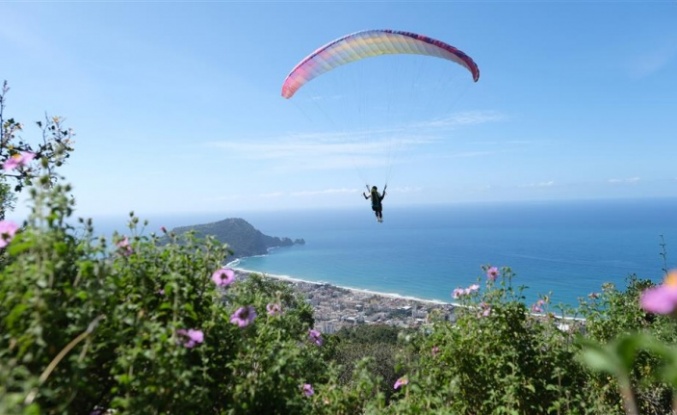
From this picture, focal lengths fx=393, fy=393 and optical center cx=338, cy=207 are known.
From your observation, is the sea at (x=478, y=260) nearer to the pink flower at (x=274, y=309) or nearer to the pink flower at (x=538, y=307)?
the pink flower at (x=538, y=307)

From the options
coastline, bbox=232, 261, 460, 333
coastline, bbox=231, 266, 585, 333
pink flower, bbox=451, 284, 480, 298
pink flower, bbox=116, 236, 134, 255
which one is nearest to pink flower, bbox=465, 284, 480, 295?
pink flower, bbox=451, 284, 480, 298

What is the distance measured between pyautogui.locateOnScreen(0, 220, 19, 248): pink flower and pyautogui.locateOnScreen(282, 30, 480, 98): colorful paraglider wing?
779 centimetres

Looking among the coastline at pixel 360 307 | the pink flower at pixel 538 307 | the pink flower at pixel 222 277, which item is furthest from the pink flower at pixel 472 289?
the coastline at pixel 360 307

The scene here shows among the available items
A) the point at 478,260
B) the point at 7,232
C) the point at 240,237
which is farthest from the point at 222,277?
the point at 240,237

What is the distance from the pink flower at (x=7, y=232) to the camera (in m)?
2.34

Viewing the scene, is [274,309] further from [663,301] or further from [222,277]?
[663,301]

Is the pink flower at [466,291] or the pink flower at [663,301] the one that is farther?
the pink flower at [466,291]

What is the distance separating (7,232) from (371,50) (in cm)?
839

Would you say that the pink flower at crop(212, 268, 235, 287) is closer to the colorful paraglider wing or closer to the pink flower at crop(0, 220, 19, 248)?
the pink flower at crop(0, 220, 19, 248)

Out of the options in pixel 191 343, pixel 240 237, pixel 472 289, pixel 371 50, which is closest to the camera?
pixel 191 343

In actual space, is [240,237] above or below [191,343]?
below

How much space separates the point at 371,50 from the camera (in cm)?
927

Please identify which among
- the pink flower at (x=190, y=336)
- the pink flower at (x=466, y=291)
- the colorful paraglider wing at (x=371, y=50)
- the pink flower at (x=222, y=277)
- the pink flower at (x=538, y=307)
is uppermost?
the colorful paraglider wing at (x=371, y=50)

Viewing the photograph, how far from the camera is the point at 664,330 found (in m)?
4.64
